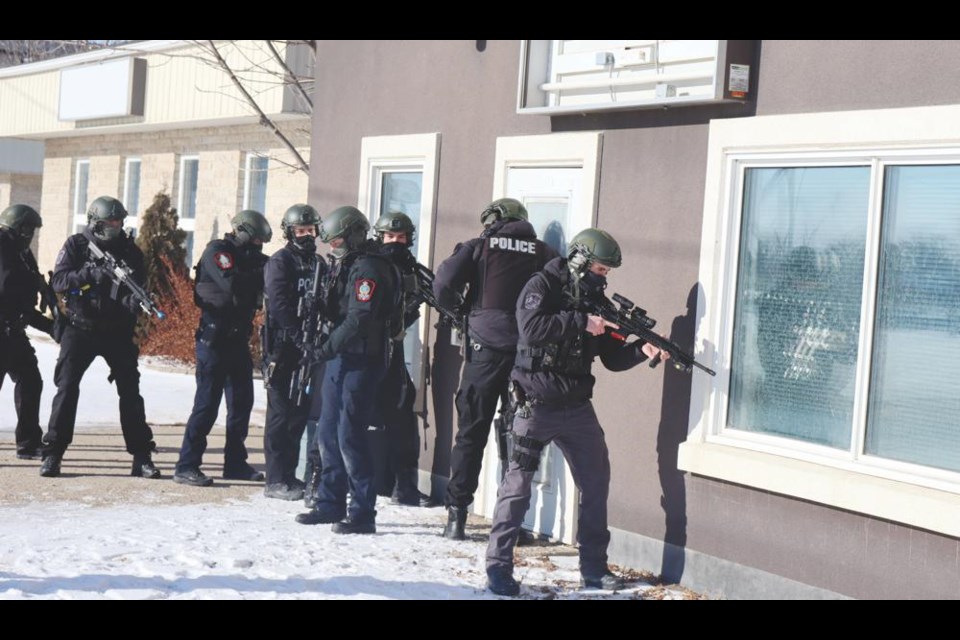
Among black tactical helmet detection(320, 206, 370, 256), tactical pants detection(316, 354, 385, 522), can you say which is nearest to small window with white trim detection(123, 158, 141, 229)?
black tactical helmet detection(320, 206, 370, 256)

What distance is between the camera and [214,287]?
30.6ft

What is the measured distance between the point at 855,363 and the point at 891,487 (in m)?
0.69

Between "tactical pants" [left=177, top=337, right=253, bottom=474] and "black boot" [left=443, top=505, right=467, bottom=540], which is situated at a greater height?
"tactical pants" [left=177, top=337, right=253, bottom=474]

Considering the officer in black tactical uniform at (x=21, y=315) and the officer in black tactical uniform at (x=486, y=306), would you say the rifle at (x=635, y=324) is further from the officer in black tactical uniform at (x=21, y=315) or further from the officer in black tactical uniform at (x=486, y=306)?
the officer in black tactical uniform at (x=21, y=315)

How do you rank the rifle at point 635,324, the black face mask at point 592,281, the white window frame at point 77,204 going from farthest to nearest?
the white window frame at point 77,204 < the black face mask at point 592,281 < the rifle at point 635,324

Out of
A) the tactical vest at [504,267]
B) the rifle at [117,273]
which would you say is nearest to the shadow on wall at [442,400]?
the tactical vest at [504,267]

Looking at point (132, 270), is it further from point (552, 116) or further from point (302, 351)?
point (552, 116)

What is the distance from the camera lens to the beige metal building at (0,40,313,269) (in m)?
17.5

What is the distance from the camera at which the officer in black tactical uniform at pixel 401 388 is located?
→ 8.35 m

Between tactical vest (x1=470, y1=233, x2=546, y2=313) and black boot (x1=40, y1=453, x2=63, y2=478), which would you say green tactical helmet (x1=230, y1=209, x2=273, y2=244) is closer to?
black boot (x1=40, y1=453, x2=63, y2=478)

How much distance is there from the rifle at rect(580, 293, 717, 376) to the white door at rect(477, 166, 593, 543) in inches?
43.5

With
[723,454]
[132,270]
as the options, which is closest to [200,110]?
[132,270]

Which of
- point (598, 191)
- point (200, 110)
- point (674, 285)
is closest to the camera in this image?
point (674, 285)

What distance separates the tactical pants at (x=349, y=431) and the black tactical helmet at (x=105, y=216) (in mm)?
2453
